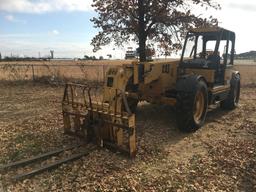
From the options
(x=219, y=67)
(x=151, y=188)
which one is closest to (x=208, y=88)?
(x=219, y=67)

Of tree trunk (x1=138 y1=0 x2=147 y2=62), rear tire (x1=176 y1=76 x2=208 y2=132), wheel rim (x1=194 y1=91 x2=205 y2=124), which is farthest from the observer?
tree trunk (x1=138 y1=0 x2=147 y2=62)

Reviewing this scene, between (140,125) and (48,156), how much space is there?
3.23m

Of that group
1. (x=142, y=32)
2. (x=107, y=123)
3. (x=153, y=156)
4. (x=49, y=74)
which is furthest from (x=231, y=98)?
(x=49, y=74)

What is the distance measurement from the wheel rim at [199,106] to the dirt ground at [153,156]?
0.32 m

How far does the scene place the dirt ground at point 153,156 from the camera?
210 inches

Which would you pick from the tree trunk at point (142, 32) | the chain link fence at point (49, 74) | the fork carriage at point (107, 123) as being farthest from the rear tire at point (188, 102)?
the chain link fence at point (49, 74)

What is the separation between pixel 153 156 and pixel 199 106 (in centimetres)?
277

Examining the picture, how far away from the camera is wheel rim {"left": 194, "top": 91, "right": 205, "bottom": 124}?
8462mm

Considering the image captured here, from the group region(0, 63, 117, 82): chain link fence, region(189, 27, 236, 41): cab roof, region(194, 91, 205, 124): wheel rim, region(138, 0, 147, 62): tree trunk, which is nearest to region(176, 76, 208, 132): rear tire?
region(194, 91, 205, 124): wheel rim

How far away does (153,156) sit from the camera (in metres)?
6.56

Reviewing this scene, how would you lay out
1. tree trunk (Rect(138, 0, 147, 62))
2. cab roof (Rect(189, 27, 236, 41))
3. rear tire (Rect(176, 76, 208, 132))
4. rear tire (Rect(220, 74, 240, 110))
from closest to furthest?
rear tire (Rect(176, 76, 208, 132)), cab roof (Rect(189, 27, 236, 41)), rear tire (Rect(220, 74, 240, 110)), tree trunk (Rect(138, 0, 147, 62))

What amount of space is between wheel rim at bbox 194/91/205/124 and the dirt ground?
1.06ft

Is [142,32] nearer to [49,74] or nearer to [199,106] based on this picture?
[49,74]

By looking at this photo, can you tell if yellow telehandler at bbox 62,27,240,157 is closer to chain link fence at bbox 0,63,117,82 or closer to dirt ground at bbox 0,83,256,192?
dirt ground at bbox 0,83,256,192
